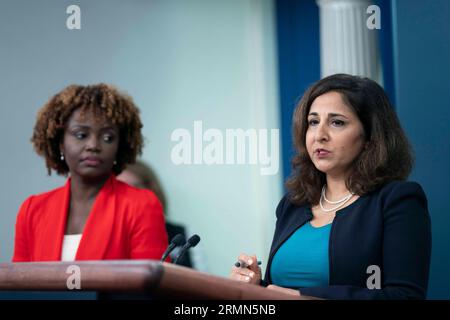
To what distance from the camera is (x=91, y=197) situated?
308 cm

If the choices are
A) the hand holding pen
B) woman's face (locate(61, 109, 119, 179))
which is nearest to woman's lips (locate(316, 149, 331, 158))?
the hand holding pen

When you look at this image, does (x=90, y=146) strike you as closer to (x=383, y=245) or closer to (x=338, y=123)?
(x=338, y=123)

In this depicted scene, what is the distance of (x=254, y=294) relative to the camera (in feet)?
6.24

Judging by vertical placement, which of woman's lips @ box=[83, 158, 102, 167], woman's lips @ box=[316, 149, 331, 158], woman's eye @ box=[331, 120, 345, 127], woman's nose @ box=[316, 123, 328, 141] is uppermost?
woman's eye @ box=[331, 120, 345, 127]

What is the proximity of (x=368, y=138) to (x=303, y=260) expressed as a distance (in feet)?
1.51

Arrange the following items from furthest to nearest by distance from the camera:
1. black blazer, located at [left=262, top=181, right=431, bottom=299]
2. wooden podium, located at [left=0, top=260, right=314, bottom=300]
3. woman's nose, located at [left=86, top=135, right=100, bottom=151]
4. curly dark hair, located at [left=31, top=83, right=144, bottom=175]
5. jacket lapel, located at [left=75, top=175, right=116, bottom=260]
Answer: curly dark hair, located at [left=31, top=83, right=144, bottom=175] → woman's nose, located at [left=86, top=135, right=100, bottom=151] → jacket lapel, located at [left=75, top=175, right=116, bottom=260] → black blazer, located at [left=262, top=181, right=431, bottom=299] → wooden podium, located at [left=0, top=260, right=314, bottom=300]

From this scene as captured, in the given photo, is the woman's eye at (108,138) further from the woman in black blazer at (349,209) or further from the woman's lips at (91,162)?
the woman in black blazer at (349,209)

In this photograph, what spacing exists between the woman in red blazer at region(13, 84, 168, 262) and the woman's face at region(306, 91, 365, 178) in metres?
0.81

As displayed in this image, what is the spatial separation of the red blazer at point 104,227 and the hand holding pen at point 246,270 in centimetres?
58

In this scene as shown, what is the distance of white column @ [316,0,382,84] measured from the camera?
4.51m

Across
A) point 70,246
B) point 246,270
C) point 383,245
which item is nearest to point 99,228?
point 70,246

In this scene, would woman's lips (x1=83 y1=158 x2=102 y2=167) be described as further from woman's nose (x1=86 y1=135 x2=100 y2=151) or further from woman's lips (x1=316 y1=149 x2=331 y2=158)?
woman's lips (x1=316 y1=149 x2=331 y2=158)

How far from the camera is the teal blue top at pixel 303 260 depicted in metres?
2.28
